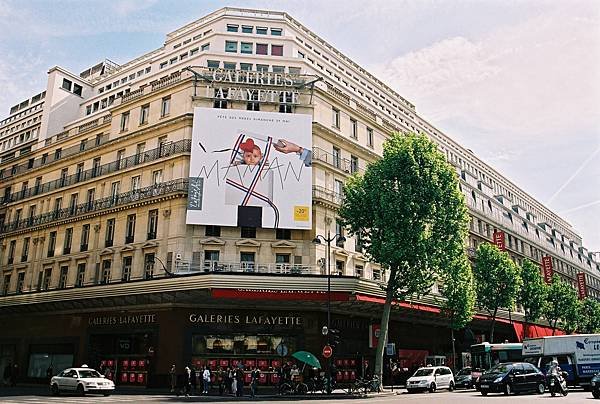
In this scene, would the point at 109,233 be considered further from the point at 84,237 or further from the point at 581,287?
the point at 581,287

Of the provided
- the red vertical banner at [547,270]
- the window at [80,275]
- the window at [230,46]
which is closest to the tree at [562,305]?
the red vertical banner at [547,270]

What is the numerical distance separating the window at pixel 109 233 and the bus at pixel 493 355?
25983 millimetres

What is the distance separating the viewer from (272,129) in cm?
3384

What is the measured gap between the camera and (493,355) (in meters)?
33.1

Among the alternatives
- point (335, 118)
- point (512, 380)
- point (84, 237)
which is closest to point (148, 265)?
point (84, 237)

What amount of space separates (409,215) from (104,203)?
22300 mm

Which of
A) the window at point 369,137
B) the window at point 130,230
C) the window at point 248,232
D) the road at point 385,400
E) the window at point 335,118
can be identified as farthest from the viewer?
the window at point 369,137

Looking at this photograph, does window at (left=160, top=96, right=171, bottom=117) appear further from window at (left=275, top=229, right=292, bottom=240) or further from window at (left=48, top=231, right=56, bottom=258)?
window at (left=48, top=231, right=56, bottom=258)

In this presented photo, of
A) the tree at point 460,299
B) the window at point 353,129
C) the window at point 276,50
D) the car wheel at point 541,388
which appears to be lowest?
the car wheel at point 541,388

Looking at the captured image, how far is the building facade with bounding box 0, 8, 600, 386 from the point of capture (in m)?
30.0

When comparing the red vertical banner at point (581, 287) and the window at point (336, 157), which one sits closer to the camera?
the window at point (336, 157)

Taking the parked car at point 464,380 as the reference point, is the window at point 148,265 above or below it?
above

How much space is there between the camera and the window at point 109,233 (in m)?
35.8

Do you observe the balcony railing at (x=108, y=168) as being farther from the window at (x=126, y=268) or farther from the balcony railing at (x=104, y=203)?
the window at (x=126, y=268)
